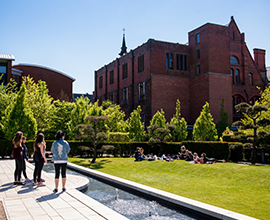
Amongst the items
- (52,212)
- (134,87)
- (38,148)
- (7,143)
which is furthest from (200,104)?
(52,212)

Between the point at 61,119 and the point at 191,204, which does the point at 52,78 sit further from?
the point at 191,204

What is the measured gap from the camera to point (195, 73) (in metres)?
42.9

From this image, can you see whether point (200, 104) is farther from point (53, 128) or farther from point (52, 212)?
point (52, 212)

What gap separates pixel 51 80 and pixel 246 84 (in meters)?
37.6

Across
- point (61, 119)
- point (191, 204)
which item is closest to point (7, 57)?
point (61, 119)

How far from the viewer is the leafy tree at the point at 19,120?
72.3 feet

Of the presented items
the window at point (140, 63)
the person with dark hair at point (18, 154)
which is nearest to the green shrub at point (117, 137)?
the window at point (140, 63)

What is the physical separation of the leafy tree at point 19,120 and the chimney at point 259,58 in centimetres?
4422

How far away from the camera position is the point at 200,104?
41.3 m

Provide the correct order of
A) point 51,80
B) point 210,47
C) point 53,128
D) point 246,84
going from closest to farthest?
point 53,128
point 210,47
point 246,84
point 51,80

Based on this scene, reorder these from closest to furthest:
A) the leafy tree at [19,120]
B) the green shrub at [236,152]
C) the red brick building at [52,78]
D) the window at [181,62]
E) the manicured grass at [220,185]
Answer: the manicured grass at [220,185], the green shrub at [236,152], the leafy tree at [19,120], the window at [181,62], the red brick building at [52,78]

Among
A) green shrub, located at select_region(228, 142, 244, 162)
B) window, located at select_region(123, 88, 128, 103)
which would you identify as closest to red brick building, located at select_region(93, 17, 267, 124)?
window, located at select_region(123, 88, 128, 103)

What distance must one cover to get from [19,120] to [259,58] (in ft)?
151

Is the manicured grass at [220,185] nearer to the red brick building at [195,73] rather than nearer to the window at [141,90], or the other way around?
the red brick building at [195,73]
